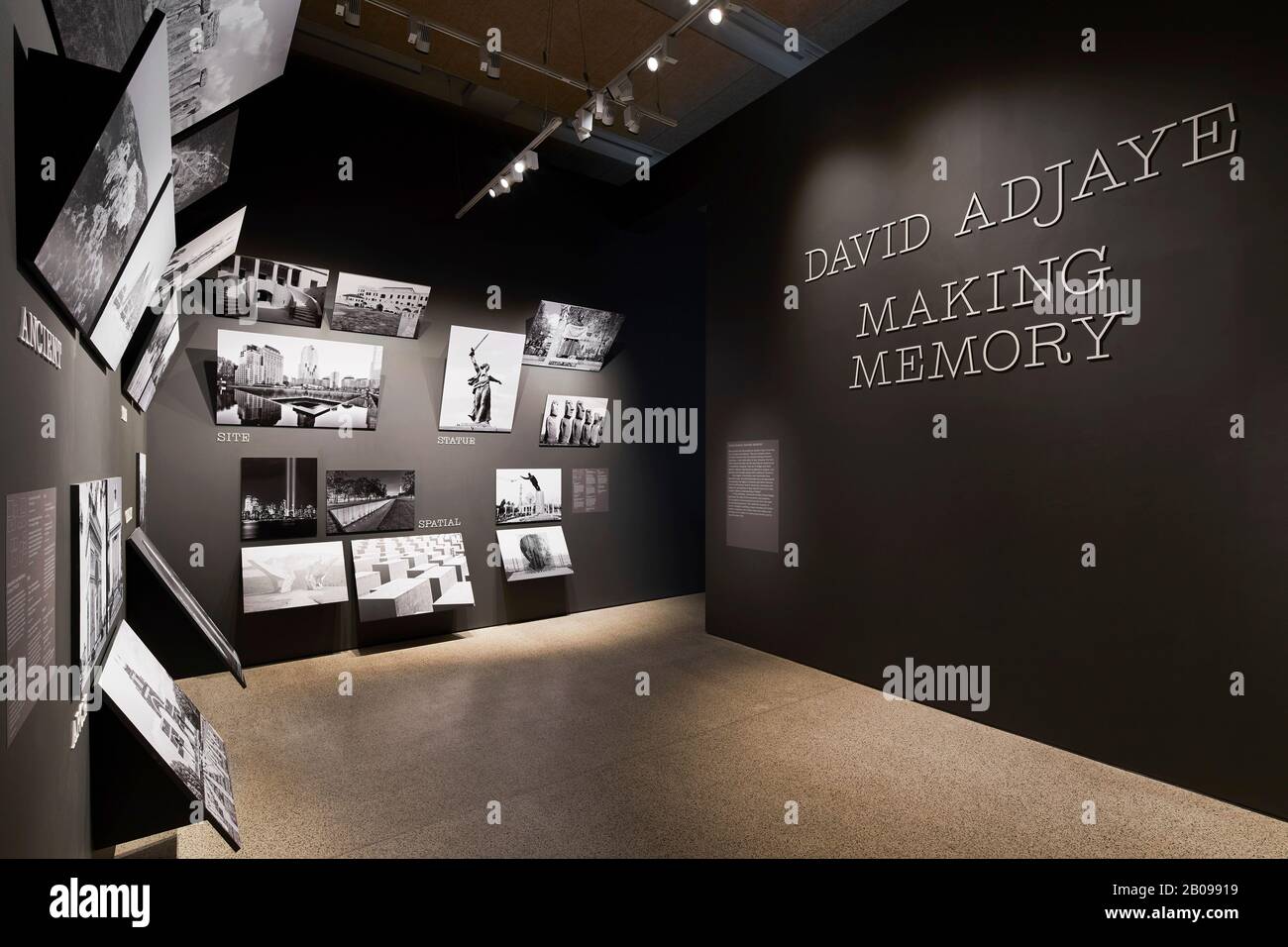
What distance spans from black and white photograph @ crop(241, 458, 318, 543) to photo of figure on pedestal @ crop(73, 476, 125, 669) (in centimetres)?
263

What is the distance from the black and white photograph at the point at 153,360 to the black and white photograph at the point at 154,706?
148cm

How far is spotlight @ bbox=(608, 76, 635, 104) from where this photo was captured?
4.22 meters

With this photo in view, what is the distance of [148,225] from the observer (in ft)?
6.51

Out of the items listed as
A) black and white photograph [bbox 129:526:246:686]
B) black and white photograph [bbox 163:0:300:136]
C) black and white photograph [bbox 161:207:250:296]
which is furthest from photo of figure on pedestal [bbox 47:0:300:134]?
black and white photograph [bbox 129:526:246:686]

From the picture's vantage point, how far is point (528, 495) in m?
6.34

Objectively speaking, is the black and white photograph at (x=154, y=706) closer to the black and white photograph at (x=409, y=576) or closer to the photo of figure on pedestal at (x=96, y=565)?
the photo of figure on pedestal at (x=96, y=565)

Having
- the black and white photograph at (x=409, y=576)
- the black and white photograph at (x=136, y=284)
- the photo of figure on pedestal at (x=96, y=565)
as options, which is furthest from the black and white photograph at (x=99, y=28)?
the black and white photograph at (x=409, y=576)

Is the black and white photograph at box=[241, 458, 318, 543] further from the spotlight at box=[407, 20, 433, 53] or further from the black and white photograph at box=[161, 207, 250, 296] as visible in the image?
the spotlight at box=[407, 20, 433, 53]

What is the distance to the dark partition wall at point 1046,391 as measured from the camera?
283cm

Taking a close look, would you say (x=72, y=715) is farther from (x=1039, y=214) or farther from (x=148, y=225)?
(x=1039, y=214)

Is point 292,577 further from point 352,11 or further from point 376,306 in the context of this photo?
point 352,11
